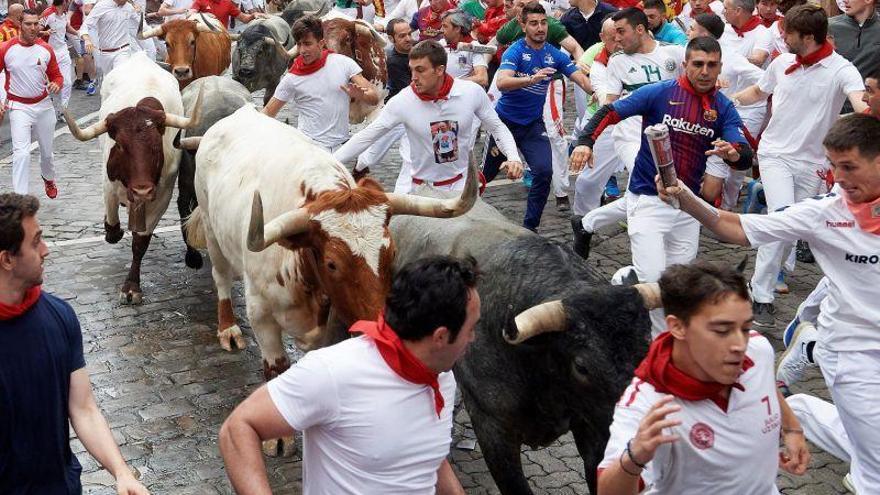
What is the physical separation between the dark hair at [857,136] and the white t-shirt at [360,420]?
108 inches

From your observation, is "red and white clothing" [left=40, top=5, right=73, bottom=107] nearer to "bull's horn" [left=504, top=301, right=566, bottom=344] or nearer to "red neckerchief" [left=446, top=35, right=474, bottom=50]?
"red neckerchief" [left=446, top=35, right=474, bottom=50]

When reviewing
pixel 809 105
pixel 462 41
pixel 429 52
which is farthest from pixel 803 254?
pixel 462 41

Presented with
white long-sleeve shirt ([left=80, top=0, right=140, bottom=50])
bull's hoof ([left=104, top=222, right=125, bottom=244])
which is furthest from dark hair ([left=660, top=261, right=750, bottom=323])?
white long-sleeve shirt ([left=80, top=0, right=140, bottom=50])

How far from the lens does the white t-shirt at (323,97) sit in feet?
37.3

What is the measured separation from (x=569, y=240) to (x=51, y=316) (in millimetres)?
7821

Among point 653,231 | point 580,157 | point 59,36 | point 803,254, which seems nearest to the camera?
point 580,157

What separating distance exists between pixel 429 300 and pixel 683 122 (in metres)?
5.03

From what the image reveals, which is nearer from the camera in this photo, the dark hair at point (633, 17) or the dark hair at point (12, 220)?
the dark hair at point (12, 220)

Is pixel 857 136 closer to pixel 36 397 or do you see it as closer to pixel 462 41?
pixel 36 397

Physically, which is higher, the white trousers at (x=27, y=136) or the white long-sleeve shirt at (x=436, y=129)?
the white long-sleeve shirt at (x=436, y=129)

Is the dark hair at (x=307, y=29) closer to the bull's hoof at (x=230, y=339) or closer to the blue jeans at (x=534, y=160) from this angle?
the blue jeans at (x=534, y=160)

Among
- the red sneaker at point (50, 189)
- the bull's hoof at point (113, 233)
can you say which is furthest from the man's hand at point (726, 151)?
the red sneaker at point (50, 189)

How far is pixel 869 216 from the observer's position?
5.76 m

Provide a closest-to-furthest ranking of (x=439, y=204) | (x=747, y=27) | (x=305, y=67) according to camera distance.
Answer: (x=439, y=204) < (x=305, y=67) < (x=747, y=27)
